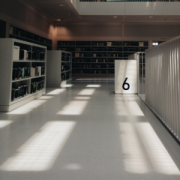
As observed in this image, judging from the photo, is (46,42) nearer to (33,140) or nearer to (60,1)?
(60,1)

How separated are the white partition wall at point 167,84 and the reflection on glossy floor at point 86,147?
213mm

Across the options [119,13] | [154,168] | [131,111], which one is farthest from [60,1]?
[154,168]

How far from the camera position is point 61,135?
3412 millimetres

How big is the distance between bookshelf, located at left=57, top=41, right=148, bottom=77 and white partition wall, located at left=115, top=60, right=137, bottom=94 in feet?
32.0

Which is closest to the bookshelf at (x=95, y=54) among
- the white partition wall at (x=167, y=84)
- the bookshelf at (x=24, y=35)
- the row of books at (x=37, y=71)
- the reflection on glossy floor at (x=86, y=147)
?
the bookshelf at (x=24, y=35)

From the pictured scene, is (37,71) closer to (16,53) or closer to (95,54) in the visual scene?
(16,53)

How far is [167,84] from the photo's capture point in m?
3.85

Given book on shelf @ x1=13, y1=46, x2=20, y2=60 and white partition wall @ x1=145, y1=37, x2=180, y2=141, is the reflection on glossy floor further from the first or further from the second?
book on shelf @ x1=13, y1=46, x2=20, y2=60

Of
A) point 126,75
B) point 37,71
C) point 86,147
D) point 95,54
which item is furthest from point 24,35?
point 86,147

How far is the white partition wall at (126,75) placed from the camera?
8.21 metres

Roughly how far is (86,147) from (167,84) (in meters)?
1.81

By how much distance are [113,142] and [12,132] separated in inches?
60.7

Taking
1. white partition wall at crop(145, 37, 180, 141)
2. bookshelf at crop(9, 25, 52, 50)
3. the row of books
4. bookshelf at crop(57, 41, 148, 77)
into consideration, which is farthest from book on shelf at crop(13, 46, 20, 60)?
bookshelf at crop(57, 41, 148, 77)

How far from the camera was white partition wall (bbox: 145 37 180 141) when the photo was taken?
3.21m
